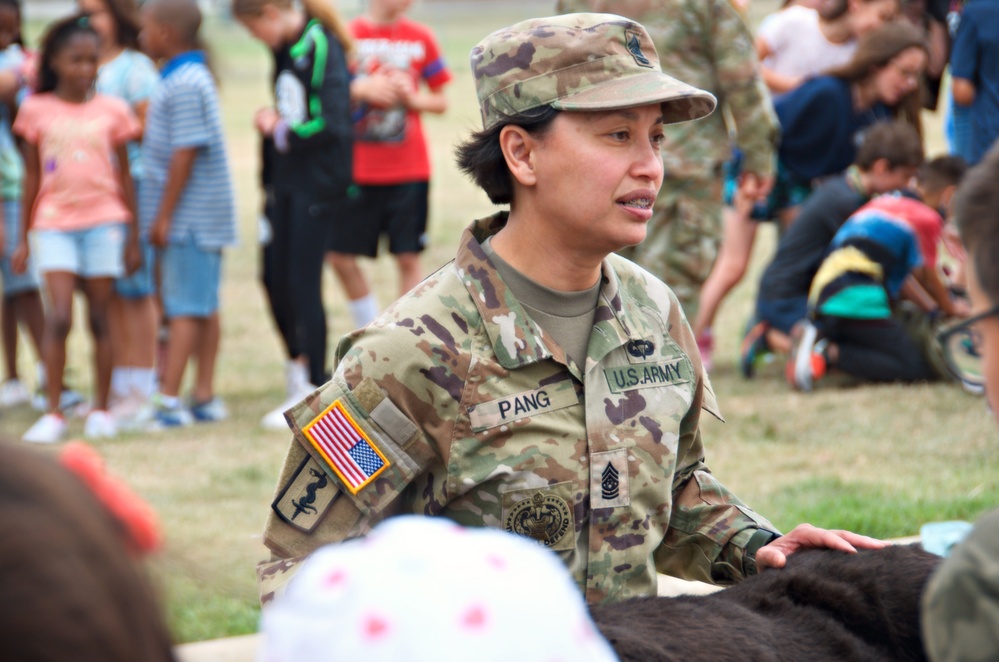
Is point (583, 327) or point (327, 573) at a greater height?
point (327, 573)

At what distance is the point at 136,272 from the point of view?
6.89 meters

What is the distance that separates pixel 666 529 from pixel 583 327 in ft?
1.57

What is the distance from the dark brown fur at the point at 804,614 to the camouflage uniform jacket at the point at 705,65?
3.35m

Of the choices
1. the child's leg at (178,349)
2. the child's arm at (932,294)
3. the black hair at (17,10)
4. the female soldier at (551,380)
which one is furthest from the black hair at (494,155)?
the black hair at (17,10)

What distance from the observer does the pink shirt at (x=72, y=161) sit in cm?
638

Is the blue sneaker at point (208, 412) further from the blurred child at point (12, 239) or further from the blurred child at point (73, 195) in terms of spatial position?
the blurred child at point (12, 239)

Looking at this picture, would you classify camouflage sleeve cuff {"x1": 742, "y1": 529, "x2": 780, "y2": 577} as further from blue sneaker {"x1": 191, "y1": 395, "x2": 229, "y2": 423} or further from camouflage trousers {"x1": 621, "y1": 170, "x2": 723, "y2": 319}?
blue sneaker {"x1": 191, "y1": 395, "x2": 229, "y2": 423}

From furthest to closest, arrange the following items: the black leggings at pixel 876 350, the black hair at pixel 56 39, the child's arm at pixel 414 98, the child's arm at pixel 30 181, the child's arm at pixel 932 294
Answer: the child's arm at pixel 414 98, the child's arm at pixel 932 294, the black leggings at pixel 876 350, the child's arm at pixel 30 181, the black hair at pixel 56 39

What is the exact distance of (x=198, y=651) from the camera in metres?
3.40

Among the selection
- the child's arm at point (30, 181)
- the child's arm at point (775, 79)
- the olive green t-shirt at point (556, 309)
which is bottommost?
the child's arm at point (30, 181)

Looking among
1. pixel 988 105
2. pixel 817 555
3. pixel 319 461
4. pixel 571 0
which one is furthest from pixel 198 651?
pixel 988 105

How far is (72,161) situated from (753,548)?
4.84 meters

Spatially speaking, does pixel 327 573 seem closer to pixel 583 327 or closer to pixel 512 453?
pixel 512 453

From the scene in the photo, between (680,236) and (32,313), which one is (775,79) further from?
(32,313)
